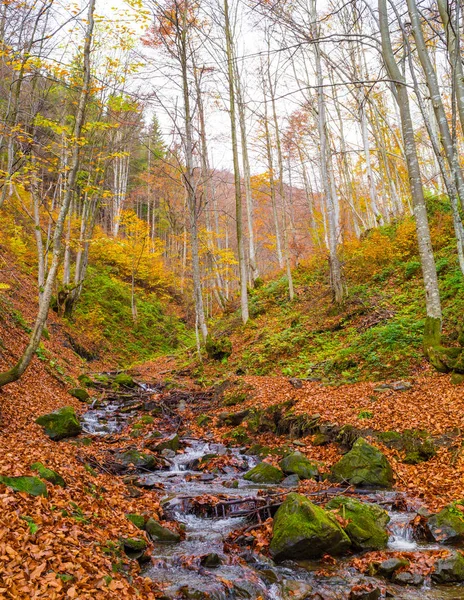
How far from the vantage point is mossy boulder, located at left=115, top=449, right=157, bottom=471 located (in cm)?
771

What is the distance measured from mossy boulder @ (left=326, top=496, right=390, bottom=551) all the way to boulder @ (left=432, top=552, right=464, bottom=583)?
0.72 m

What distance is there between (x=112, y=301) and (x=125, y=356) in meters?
4.77

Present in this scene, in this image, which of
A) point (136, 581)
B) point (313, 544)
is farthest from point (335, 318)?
point (136, 581)

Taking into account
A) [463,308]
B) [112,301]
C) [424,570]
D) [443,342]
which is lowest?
[424,570]

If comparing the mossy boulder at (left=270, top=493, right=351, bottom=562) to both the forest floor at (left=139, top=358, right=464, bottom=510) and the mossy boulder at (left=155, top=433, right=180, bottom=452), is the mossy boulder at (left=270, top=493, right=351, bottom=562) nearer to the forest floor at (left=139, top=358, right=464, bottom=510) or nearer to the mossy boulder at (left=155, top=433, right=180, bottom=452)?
the forest floor at (left=139, top=358, right=464, bottom=510)

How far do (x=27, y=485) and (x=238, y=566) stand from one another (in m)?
2.58

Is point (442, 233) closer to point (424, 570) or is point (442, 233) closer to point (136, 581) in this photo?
point (424, 570)

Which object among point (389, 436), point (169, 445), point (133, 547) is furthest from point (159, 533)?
point (389, 436)

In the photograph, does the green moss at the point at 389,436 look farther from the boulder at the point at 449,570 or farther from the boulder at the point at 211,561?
the boulder at the point at 211,561

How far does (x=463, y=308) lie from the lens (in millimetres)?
10383

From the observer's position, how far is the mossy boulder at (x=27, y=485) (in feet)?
14.8

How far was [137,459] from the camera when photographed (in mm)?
7832

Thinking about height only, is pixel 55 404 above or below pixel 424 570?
above

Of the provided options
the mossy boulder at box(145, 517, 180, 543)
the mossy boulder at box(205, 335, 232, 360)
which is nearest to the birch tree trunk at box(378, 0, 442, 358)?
the mossy boulder at box(145, 517, 180, 543)
